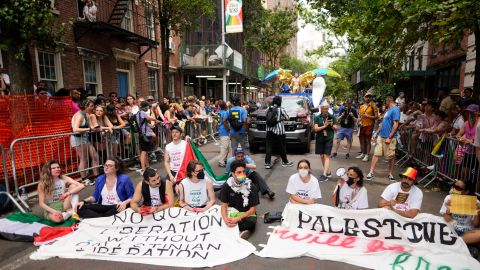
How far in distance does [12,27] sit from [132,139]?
3643 millimetres

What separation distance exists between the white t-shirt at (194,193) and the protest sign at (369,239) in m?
1.18

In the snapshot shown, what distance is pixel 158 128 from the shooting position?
33.3 feet

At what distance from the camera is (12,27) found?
680 cm

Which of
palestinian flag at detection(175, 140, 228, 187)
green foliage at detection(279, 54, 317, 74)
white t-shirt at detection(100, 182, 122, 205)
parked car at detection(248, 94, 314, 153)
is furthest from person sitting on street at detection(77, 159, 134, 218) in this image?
green foliage at detection(279, 54, 317, 74)

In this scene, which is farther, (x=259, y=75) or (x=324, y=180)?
(x=259, y=75)

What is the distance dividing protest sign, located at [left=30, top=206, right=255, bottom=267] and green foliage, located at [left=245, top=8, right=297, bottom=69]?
27615 millimetres

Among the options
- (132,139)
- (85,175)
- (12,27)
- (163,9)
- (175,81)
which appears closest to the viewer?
(12,27)

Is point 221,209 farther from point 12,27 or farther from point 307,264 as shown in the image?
point 12,27

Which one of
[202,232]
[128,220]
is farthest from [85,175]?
[202,232]

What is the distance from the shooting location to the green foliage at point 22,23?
251 inches

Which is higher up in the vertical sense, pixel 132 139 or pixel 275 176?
pixel 132 139

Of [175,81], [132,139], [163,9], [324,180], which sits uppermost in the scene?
[163,9]

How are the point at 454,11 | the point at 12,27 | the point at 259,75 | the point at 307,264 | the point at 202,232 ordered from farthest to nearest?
the point at 259,75
the point at 12,27
the point at 454,11
the point at 202,232
the point at 307,264

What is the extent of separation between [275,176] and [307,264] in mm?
3997
